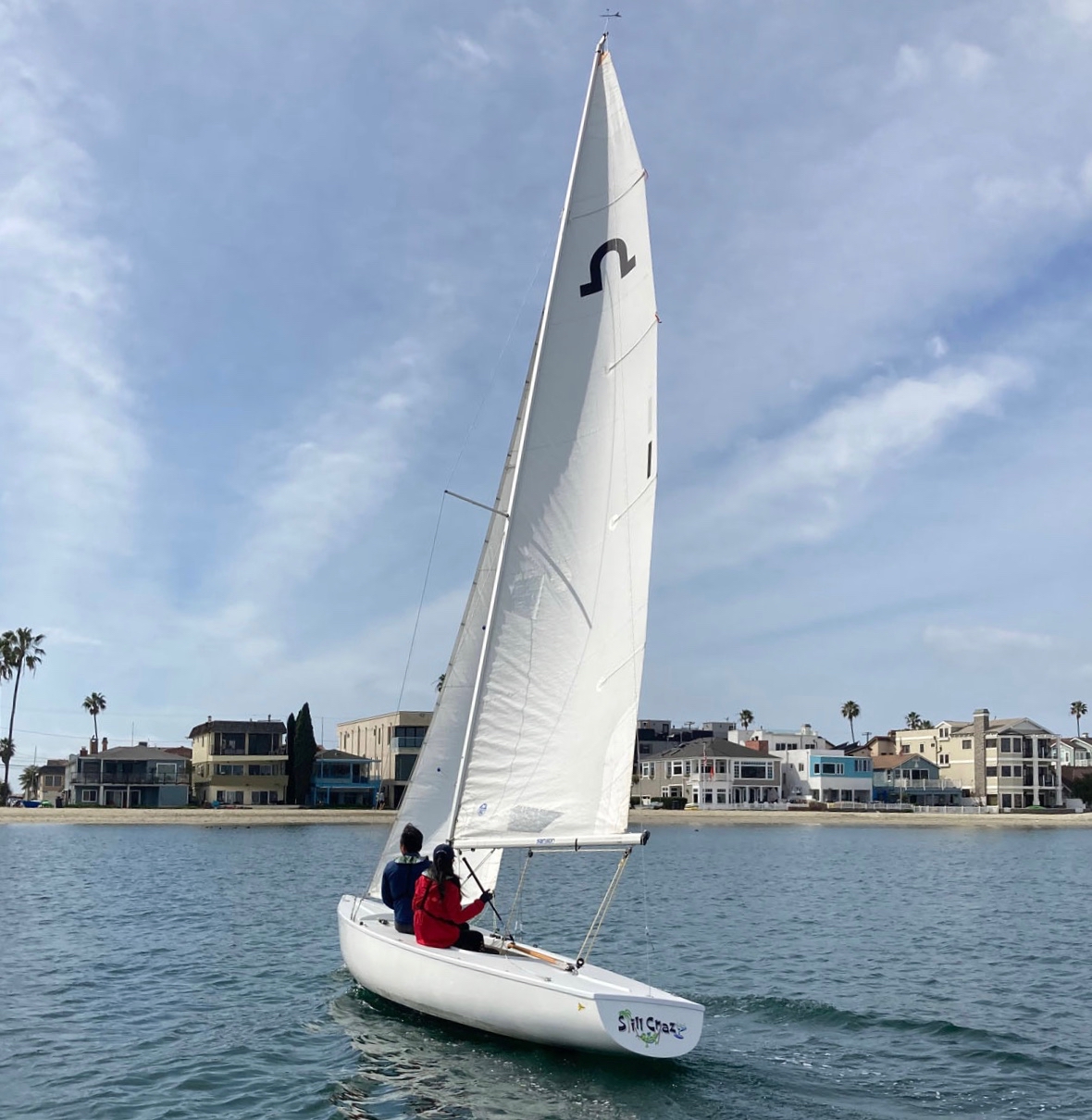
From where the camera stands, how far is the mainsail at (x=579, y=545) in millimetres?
15102

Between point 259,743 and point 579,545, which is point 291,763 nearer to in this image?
point 259,743

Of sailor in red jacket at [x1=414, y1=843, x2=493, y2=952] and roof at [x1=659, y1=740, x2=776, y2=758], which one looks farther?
roof at [x1=659, y1=740, x2=776, y2=758]

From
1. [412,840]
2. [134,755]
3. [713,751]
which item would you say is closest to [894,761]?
[713,751]

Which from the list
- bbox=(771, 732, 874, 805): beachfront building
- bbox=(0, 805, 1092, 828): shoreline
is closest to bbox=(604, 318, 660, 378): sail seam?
bbox=(0, 805, 1092, 828): shoreline

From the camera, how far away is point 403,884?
16.3 m

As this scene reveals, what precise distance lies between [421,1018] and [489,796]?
11.3 ft

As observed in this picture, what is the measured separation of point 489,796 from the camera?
15086 mm

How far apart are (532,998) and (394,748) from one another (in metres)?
86.1

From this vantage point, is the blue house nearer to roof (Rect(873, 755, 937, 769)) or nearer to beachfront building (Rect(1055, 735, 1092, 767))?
roof (Rect(873, 755, 937, 769))

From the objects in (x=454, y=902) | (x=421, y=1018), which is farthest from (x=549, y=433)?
(x=421, y=1018)

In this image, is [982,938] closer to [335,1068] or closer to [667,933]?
[667,933]

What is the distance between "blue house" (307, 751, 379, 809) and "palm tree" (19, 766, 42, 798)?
38.7 m

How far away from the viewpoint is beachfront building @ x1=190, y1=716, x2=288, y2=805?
303 ft

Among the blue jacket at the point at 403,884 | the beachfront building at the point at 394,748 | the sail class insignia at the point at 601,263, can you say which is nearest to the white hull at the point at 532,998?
the blue jacket at the point at 403,884
